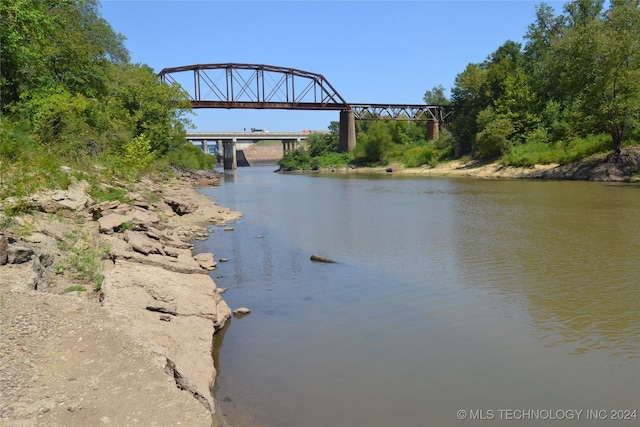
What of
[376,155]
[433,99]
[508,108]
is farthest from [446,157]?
[433,99]

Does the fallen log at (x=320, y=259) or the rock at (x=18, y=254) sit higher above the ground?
the rock at (x=18, y=254)

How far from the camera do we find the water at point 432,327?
614 centimetres

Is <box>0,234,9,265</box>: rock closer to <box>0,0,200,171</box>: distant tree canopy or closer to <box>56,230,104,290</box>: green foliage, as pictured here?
<box>56,230,104,290</box>: green foliage

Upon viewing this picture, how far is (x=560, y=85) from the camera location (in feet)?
143

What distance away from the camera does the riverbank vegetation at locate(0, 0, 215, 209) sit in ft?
51.7

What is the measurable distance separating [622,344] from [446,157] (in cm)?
6504

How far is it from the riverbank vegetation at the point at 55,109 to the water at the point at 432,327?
6237mm

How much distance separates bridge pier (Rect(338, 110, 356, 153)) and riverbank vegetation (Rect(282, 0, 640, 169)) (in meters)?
3.67

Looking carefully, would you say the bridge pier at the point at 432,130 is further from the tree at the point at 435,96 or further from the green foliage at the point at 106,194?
the green foliage at the point at 106,194

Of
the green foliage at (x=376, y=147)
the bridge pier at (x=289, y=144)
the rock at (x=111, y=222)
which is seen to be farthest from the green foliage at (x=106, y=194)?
the bridge pier at (x=289, y=144)

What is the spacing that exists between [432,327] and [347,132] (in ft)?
294

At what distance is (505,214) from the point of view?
22.5 meters

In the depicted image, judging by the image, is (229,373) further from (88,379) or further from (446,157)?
(446,157)

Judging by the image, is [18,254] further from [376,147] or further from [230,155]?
[230,155]
